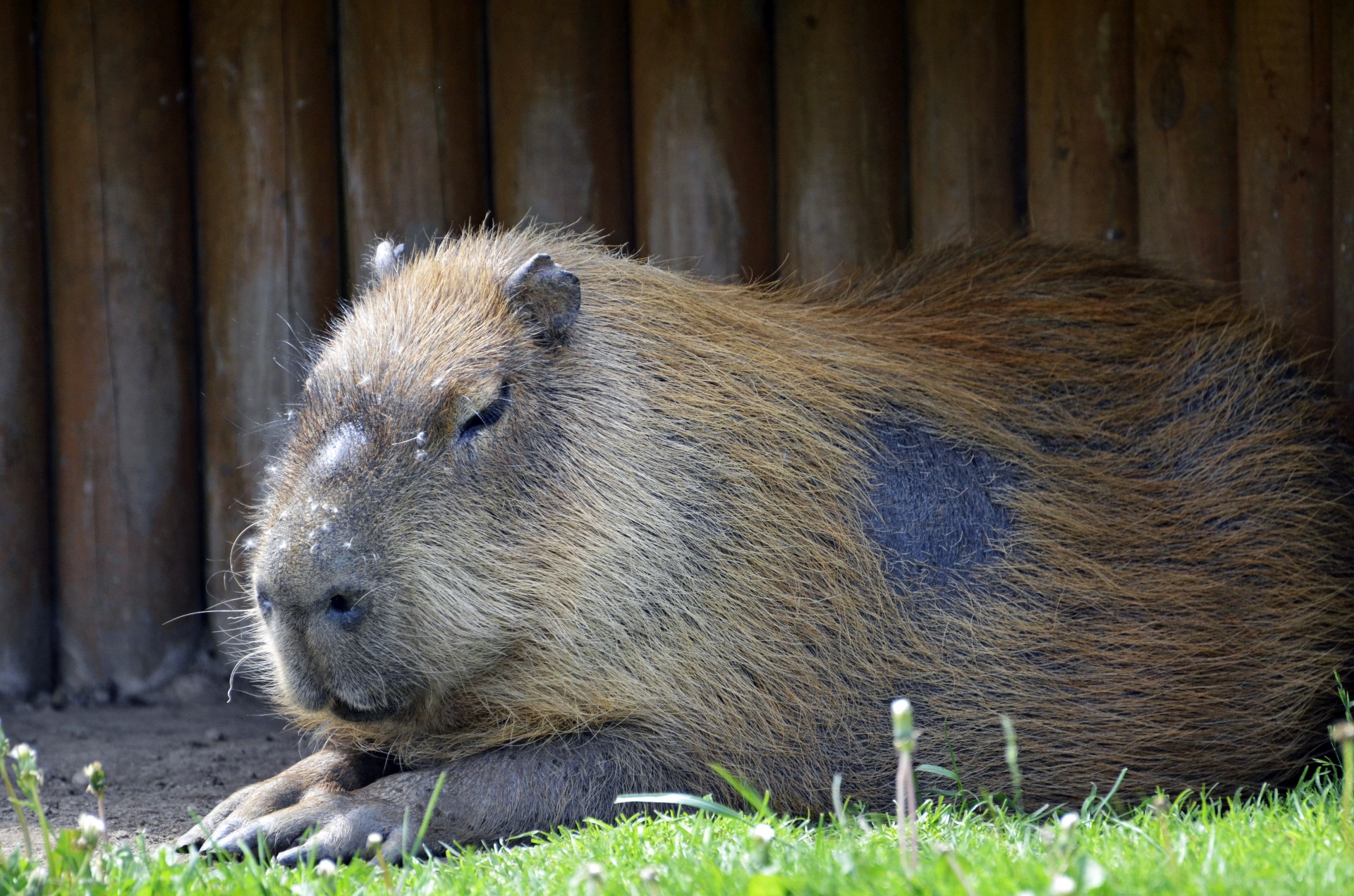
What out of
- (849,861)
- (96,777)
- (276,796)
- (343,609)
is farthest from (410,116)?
(849,861)

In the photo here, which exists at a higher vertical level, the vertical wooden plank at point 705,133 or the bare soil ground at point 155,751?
the vertical wooden plank at point 705,133

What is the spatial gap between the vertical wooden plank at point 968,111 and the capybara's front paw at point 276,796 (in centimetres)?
238

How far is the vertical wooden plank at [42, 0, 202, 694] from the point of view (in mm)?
4840

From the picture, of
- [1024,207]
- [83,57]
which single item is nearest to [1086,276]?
[1024,207]

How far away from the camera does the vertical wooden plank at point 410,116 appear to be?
4.74 metres

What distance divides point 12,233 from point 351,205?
3.72 ft

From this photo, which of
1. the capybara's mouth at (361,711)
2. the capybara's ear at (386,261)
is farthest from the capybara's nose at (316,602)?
the capybara's ear at (386,261)

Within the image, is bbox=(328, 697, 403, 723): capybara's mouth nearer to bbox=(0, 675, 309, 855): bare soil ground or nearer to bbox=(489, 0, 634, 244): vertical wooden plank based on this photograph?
bbox=(0, 675, 309, 855): bare soil ground

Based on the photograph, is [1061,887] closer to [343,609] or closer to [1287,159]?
[343,609]

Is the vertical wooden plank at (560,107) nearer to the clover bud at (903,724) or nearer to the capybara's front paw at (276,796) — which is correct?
the capybara's front paw at (276,796)

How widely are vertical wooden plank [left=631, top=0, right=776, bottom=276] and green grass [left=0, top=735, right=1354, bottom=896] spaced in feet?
7.34

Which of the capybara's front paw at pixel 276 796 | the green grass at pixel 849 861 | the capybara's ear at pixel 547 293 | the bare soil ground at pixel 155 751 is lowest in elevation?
the bare soil ground at pixel 155 751

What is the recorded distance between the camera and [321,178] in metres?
4.86

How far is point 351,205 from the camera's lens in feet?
16.0
